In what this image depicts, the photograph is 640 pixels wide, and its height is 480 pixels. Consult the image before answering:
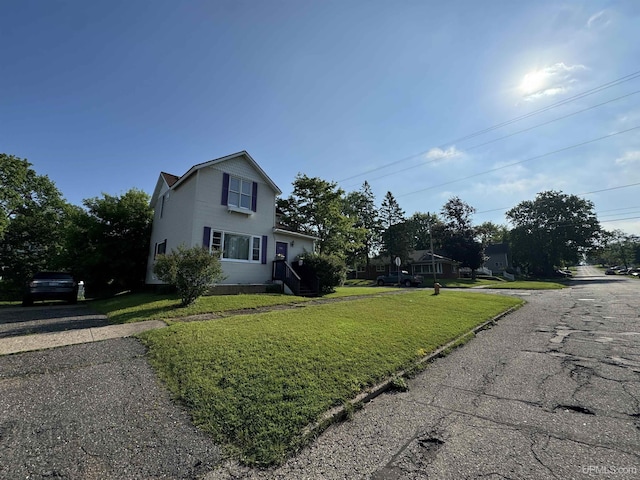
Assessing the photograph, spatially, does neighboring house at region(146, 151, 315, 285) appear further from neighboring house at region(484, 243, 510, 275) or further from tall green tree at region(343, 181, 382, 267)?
neighboring house at region(484, 243, 510, 275)

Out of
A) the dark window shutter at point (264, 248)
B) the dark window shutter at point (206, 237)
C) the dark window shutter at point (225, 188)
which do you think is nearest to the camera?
the dark window shutter at point (206, 237)

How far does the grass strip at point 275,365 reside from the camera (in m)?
2.89

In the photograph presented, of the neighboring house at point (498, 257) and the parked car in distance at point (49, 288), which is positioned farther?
the neighboring house at point (498, 257)

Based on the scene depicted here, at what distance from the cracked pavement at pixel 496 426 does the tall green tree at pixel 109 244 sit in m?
17.8

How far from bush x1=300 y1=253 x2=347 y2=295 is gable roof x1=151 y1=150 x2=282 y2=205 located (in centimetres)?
453

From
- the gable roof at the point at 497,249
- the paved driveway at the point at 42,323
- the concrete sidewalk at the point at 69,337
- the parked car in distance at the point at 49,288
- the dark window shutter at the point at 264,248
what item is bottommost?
the paved driveway at the point at 42,323

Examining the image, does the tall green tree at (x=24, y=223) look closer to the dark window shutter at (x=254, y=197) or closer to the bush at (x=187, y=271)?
the dark window shutter at (x=254, y=197)

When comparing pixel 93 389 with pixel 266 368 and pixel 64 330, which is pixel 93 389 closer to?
pixel 266 368

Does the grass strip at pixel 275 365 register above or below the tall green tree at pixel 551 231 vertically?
below

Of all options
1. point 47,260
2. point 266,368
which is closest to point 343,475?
point 266,368

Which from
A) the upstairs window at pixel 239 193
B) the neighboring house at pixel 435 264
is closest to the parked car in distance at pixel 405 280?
the neighboring house at pixel 435 264

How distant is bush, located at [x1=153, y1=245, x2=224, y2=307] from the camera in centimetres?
917

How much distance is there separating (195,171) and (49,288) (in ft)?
25.9

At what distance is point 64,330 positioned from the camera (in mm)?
6523
